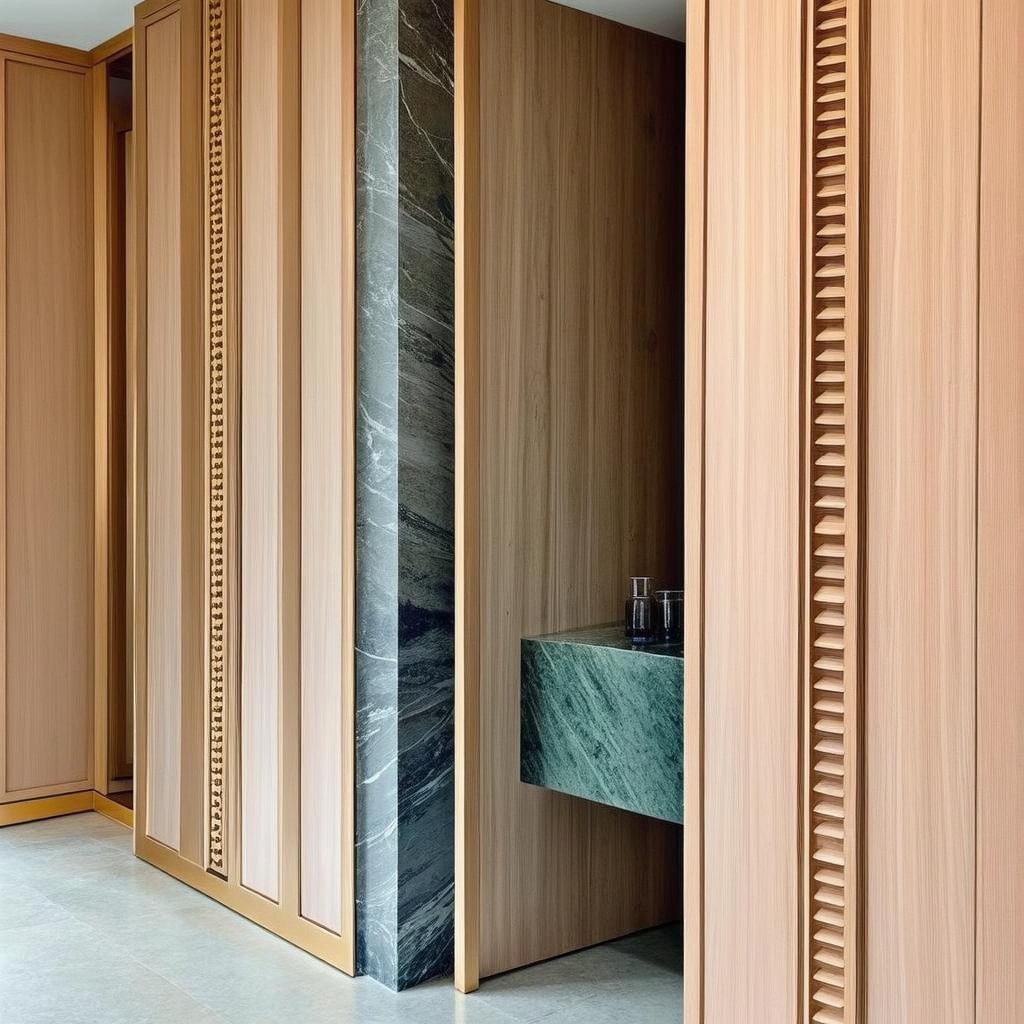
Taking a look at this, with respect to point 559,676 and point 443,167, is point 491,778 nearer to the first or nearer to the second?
point 559,676

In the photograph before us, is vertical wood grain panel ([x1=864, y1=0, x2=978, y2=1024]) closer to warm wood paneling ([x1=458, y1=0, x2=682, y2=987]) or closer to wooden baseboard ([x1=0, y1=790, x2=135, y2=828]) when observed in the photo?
warm wood paneling ([x1=458, y1=0, x2=682, y2=987])

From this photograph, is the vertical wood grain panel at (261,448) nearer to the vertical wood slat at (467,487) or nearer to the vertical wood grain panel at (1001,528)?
the vertical wood slat at (467,487)

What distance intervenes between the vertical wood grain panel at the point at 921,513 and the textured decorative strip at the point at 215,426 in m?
2.27

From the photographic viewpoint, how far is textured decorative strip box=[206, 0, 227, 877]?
371 centimetres

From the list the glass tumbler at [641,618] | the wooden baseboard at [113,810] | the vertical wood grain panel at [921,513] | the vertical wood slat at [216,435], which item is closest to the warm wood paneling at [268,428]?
the vertical wood slat at [216,435]

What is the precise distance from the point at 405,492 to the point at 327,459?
311 millimetres

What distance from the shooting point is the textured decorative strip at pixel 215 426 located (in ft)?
12.2

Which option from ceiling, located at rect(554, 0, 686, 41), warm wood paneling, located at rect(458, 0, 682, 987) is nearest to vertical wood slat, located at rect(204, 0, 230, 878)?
warm wood paneling, located at rect(458, 0, 682, 987)

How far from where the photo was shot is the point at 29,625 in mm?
4652

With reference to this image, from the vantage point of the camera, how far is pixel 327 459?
3275 mm

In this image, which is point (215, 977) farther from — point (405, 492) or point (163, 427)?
point (163, 427)

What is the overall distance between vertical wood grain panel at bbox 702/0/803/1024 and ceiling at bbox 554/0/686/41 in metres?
1.11

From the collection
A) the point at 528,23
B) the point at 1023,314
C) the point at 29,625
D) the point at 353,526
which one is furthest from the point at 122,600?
the point at 1023,314

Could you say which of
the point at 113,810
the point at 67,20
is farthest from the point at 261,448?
the point at 67,20
